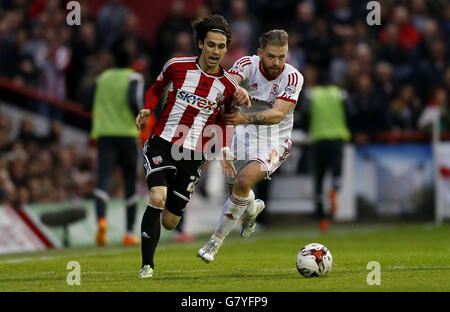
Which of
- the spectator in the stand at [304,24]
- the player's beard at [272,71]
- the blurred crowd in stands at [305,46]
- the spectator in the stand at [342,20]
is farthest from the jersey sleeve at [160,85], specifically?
the spectator in the stand at [342,20]

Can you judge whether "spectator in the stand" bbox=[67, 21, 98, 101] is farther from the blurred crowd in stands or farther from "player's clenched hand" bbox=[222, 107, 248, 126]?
"player's clenched hand" bbox=[222, 107, 248, 126]

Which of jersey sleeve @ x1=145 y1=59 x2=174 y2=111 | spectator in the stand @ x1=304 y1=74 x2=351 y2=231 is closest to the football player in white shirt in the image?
jersey sleeve @ x1=145 y1=59 x2=174 y2=111

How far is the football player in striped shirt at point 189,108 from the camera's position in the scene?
812cm

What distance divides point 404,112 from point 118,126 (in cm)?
680

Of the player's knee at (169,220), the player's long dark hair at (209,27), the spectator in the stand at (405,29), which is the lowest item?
the player's knee at (169,220)

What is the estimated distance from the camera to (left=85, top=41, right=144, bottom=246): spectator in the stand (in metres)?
12.8

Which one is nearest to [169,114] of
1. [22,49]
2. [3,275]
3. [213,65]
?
[213,65]

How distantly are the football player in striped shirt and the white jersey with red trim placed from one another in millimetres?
608

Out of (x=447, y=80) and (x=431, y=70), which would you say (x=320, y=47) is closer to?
(x=431, y=70)

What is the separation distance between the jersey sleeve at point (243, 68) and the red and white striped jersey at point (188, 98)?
0.55 m

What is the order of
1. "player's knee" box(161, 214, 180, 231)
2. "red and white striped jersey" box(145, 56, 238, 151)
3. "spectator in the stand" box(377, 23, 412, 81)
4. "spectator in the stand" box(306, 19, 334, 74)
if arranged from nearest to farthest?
"red and white striped jersey" box(145, 56, 238, 151) → "player's knee" box(161, 214, 180, 231) → "spectator in the stand" box(377, 23, 412, 81) → "spectator in the stand" box(306, 19, 334, 74)

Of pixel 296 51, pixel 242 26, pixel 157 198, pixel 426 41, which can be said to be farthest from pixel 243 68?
pixel 426 41

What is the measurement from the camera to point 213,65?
819cm

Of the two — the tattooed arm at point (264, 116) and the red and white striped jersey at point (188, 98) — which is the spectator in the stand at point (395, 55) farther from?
the red and white striped jersey at point (188, 98)
